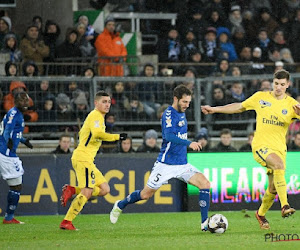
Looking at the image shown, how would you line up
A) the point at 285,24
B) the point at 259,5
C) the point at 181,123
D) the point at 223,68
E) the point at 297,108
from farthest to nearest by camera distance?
the point at 259,5
the point at 285,24
the point at 223,68
the point at 181,123
the point at 297,108

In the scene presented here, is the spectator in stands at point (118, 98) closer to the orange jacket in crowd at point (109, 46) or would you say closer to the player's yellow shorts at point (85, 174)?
the orange jacket in crowd at point (109, 46)

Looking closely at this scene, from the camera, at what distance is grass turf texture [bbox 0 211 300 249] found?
452 inches

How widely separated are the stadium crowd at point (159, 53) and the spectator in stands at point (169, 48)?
2cm

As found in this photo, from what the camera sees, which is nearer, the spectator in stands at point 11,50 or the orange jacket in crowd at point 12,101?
the orange jacket in crowd at point 12,101

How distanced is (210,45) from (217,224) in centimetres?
1058

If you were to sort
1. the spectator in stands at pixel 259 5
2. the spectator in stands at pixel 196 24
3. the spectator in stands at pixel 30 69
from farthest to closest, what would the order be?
the spectator in stands at pixel 259 5 → the spectator in stands at pixel 196 24 → the spectator in stands at pixel 30 69

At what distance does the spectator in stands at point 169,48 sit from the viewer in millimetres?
22406

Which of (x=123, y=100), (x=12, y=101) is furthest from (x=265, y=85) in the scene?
(x=12, y=101)

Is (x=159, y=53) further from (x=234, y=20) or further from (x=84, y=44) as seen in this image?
(x=234, y=20)

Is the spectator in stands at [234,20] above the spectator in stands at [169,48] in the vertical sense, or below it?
above

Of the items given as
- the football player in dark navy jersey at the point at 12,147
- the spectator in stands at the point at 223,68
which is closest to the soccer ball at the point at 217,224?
the football player in dark navy jersey at the point at 12,147

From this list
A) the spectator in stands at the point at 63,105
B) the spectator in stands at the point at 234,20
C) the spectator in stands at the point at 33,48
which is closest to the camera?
the spectator in stands at the point at 63,105

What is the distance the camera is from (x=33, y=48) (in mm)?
20656

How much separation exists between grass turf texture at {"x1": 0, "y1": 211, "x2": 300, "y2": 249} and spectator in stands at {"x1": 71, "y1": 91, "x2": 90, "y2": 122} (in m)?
2.78
